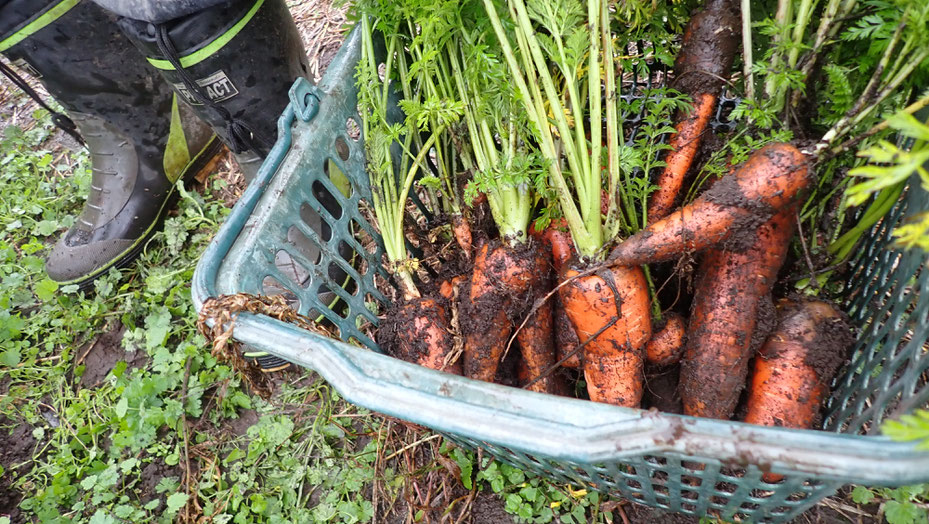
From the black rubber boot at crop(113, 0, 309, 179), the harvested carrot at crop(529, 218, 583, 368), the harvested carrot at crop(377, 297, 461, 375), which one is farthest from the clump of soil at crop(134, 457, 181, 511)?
the harvested carrot at crop(529, 218, 583, 368)

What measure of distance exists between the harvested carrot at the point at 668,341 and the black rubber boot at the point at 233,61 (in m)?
1.43

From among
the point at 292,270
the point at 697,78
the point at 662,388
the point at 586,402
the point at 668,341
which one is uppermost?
the point at 586,402

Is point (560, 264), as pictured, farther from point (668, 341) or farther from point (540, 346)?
point (668, 341)

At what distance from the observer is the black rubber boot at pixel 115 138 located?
1976mm

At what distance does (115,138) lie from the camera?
2381mm

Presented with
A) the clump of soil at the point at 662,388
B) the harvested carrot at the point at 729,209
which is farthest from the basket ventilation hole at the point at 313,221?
the clump of soil at the point at 662,388

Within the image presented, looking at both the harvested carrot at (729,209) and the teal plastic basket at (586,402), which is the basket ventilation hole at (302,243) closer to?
the teal plastic basket at (586,402)

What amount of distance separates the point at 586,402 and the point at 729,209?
2.37 ft

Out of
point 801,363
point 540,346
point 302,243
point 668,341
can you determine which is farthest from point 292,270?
point 801,363

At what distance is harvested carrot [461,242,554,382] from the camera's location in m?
1.48

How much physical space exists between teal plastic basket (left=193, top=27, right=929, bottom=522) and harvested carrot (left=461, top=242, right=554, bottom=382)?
26 cm

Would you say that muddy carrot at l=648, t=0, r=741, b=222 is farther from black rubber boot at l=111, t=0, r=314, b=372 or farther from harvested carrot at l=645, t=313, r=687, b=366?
black rubber boot at l=111, t=0, r=314, b=372

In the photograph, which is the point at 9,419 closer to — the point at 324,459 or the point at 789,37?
the point at 324,459

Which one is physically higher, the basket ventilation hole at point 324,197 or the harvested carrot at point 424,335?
the basket ventilation hole at point 324,197
